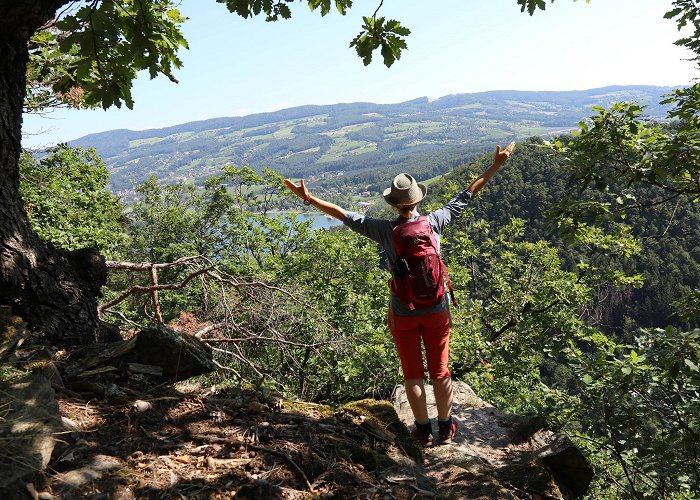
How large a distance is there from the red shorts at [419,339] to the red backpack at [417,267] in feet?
0.48

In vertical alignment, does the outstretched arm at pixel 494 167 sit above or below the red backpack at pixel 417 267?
above

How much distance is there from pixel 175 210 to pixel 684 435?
20.5 meters

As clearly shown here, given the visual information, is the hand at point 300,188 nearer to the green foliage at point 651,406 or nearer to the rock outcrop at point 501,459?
the rock outcrop at point 501,459

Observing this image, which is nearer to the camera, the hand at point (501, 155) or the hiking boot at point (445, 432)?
the hiking boot at point (445, 432)

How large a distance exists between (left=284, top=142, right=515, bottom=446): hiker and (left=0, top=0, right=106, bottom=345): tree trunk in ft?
6.01

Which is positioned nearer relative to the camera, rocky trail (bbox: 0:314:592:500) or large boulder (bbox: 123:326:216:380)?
rocky trail (bbox: 0:314:592:500)

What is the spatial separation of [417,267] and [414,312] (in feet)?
1.17

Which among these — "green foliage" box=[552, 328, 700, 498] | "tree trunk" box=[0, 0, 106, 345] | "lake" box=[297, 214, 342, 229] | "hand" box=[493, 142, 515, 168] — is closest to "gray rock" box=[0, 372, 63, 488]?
"tree trunk" box=[0, 0, 106, 345]

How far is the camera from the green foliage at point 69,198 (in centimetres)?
1056

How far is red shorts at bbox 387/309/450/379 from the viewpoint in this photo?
3.28m

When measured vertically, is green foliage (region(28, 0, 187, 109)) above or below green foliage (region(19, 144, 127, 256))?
above

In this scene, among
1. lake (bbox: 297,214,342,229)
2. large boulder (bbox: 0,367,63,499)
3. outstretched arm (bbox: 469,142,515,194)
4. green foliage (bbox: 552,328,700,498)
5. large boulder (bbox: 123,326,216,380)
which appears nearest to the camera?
large boulder (bbox: 0,367,63,499)

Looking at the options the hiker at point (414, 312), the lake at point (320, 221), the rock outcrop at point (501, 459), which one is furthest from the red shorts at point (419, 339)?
the lake at point (320, 221)

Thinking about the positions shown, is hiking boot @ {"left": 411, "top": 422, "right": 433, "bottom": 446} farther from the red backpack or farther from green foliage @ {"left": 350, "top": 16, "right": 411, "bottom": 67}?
green foliage @ {"left": 350, "top": 16, "right": 411, "bottom": 67}
